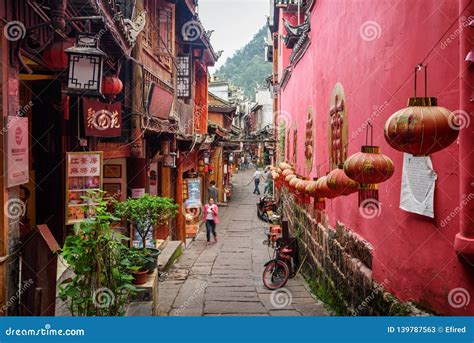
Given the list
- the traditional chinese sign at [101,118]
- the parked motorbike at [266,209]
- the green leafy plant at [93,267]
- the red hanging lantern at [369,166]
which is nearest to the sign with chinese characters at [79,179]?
the traditional chinese sign at [101,118]

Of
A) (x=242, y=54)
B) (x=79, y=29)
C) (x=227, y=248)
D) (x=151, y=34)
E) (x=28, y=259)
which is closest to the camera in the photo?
(x=28, y=259)

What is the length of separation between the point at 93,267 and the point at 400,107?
420 centimetres

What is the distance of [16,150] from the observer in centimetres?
577

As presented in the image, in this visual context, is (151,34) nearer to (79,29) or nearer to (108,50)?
(108,50)

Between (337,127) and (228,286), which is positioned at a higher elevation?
(337,127)

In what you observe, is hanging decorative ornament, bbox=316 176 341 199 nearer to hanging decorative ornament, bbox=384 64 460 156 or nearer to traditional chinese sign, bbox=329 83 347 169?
traditional chinese sign, bbox=329 83 347 169

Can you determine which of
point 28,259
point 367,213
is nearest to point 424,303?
point 367,213

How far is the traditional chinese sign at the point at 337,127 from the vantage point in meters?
8.82

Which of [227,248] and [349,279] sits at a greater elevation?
[349,279]

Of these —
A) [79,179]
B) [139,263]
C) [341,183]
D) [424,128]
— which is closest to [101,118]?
[79,179]

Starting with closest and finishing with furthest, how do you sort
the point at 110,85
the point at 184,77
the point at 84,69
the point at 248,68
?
the point at 84,69 < the point at 110,85 < the point at 184,77 < the point at 248,68

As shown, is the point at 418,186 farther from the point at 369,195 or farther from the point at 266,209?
the point at 266,209

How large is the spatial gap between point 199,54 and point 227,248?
9919mm

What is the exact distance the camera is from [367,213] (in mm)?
7074
